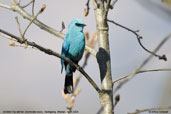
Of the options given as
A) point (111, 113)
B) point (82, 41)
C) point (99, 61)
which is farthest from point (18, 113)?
point (111, 113)

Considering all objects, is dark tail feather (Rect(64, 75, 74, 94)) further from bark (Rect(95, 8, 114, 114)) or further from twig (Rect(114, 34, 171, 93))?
twig (Rect(114, 34, 171, 93))

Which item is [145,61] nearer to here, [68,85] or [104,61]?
[104,61]

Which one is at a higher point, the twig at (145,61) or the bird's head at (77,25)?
the bird's head at (77,25)

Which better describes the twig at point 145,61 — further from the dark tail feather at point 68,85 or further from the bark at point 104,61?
the dark tail feather at point 68,85

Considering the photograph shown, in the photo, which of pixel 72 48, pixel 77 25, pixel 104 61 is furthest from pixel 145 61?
pixel 77 25

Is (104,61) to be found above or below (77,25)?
below

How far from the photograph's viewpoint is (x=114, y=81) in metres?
3.04

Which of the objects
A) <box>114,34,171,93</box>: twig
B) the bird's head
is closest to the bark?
<box>114,34,171,93</box>: twig

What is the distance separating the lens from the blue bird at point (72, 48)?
5461mm

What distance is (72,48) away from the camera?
557 cm

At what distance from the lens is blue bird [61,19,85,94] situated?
546 centimetres

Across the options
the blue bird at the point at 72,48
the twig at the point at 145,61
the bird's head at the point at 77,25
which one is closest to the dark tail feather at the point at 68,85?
the blue bird at the point at 72,48

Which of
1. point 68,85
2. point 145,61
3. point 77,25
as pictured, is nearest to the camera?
point 145,61

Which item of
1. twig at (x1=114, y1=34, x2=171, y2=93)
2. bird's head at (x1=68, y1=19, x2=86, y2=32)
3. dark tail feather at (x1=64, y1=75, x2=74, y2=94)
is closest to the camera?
twig at (x1=114, y1=34, x2=171, y2=93)
